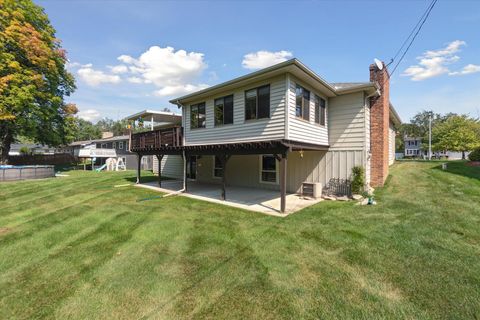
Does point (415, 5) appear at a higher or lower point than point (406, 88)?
higher

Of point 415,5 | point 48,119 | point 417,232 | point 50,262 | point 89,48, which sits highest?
point 89,48

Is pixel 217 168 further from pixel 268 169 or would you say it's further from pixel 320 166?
pixel 320 166

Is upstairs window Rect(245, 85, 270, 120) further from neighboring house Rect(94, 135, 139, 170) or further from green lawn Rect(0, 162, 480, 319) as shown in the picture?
neighboring house Rect(94, 135, 139, 170)

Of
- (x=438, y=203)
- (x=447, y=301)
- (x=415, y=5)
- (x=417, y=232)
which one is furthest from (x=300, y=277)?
(x=415, y=5)

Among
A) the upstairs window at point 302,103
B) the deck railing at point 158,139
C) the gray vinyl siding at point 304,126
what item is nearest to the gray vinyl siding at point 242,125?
the gray vinyl siding at point 304,126

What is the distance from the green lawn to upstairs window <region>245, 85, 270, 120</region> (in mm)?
3844

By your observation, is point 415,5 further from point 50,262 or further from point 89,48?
point 89,48

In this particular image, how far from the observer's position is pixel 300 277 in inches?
144

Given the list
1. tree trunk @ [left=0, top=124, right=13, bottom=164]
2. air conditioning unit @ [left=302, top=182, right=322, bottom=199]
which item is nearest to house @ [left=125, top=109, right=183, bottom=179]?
air conditioning unit @ [left=302, top=182, right=322, bottom=199]

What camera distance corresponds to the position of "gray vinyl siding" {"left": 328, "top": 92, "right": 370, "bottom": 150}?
9586 mm

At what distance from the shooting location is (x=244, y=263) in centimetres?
417

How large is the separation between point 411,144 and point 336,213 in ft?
214

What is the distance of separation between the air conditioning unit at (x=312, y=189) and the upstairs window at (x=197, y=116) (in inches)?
227

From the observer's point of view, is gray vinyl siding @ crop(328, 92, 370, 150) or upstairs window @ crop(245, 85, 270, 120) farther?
gray vinyl siding @ crop(328, 92, 370, 150)
